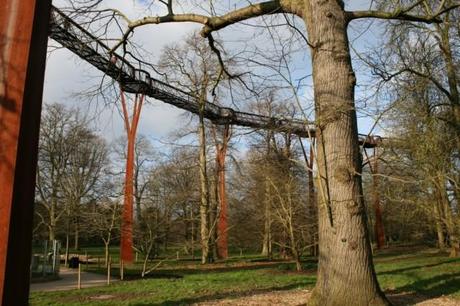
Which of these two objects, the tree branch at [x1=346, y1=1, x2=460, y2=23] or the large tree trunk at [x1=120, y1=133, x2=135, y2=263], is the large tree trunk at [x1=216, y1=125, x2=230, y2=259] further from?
the tree branch at [x1=346, y1=1, x2=460, y2=23]

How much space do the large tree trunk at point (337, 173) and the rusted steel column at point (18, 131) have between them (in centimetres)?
409

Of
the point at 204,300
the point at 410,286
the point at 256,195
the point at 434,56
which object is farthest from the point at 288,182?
the point at 204,300

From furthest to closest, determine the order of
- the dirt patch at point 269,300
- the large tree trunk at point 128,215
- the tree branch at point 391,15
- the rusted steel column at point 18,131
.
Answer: the large tree trunk at point 128,215
the dirt patch at point 269,300
the tree branch at point 391,15
the rusted steel column at point 18,131

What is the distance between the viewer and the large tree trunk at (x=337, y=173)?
581 cm

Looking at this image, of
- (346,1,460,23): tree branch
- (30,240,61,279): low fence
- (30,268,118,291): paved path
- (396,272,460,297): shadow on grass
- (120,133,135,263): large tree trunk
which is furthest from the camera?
(120,133,135,263): large tree trunk

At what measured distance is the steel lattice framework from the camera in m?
9.21

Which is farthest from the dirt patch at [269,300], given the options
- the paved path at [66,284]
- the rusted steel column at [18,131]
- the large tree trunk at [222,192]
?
the large tree trunk at [222,192]

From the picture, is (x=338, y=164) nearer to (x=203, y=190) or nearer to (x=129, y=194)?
(x=129, y=194)

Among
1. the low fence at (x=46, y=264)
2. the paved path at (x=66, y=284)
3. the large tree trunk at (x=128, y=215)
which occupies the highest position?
the large tree trunk at (x=128, y=215)

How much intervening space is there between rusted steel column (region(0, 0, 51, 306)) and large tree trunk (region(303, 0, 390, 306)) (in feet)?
13.4

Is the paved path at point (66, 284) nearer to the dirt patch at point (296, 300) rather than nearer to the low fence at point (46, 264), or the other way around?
the low fence at point (46, 264)

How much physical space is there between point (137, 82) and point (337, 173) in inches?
638

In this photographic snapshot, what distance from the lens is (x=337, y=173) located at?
6074 millimetres

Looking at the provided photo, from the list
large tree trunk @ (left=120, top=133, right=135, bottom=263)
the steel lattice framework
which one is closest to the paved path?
large tree trunk @ (left=120, top=133, right=135, bottom=263)
